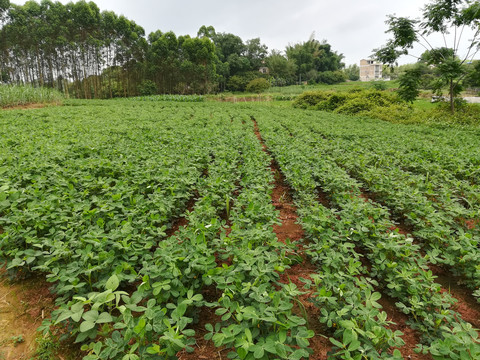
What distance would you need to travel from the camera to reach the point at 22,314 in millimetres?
2035

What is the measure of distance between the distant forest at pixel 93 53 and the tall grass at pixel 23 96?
52.4 ft

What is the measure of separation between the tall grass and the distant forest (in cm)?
1596

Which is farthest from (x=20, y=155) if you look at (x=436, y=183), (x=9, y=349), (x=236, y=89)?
(x=236, y=89)

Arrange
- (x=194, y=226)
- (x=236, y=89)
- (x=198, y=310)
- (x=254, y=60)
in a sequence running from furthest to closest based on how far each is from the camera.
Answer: (x=254, y=60), (x=236, y=89), (x=194, y=226), (x=198, y=310)

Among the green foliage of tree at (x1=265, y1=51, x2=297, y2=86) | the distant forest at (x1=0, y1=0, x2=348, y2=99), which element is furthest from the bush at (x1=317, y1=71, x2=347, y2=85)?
the distant forest at (x1=0, y1=0, x2=348, y2=99)

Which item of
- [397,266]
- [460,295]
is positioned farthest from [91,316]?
[460,295]

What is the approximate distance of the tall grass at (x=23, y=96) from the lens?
15.9m

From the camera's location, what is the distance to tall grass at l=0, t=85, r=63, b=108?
1586 cm

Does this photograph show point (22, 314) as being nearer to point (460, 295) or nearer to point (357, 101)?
point (460, 295)

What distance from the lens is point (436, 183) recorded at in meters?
4.50

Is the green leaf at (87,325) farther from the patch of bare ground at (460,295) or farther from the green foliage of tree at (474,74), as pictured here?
the green foliage of tree at (474,74)

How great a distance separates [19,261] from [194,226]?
5.08 feet

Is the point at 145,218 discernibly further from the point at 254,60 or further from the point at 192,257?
the point at 254,60

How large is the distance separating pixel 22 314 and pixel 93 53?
4536cm
